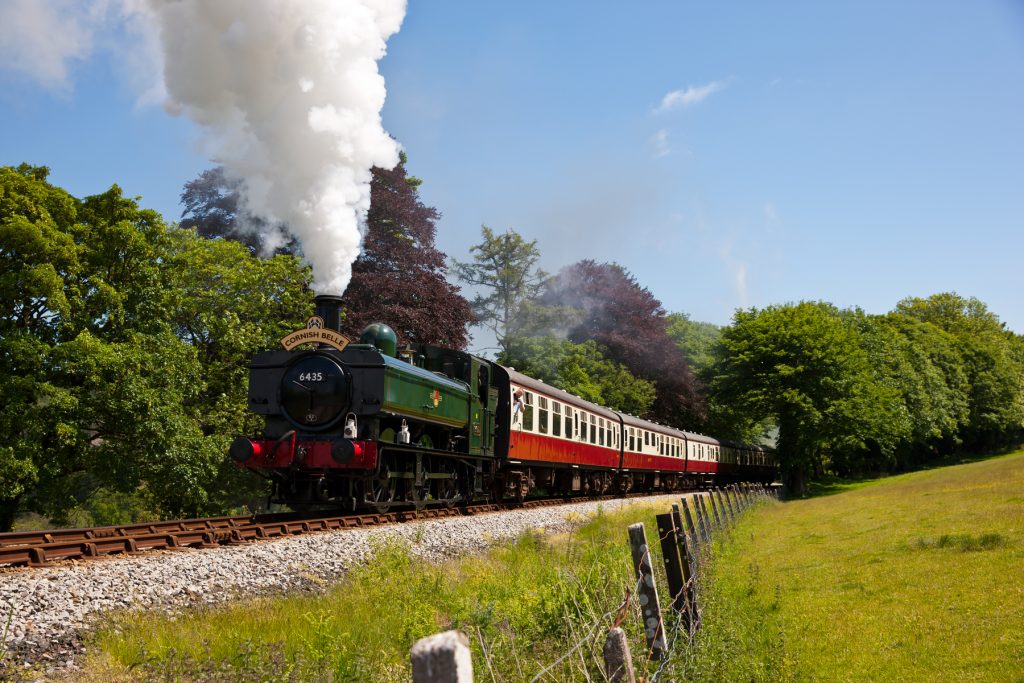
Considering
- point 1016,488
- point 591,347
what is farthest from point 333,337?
point 591,347

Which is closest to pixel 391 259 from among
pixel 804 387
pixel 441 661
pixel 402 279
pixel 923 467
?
pixel 402 279

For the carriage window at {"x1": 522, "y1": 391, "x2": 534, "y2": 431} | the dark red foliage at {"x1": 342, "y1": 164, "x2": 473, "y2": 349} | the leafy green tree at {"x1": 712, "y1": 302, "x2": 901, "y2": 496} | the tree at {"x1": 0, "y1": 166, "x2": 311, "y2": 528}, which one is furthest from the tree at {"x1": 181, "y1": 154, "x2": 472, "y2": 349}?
the leafy green tree at {"x1": 712, "y1": 302, "x2": 901, "y2": 496}

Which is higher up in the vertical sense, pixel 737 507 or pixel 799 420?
pixel 799 420

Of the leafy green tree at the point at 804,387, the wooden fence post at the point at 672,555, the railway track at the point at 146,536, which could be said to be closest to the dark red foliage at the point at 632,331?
the leafy green tree at the point at 804,387

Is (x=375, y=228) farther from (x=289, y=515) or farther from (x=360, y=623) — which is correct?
(x=360, y=623)

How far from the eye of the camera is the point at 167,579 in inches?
299

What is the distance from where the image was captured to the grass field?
224 inches

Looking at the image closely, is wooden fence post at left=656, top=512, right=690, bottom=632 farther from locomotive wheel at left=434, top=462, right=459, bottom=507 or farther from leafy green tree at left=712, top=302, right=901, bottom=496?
leafy green tree at left=712, top=302, right=901, bottom=496

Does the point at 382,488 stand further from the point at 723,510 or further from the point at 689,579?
the point at 689,579

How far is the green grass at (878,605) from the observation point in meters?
6.24

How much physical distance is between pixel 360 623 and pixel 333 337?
25.5 ft

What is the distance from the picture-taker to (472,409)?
16.8m

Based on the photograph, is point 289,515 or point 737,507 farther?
point 737,507

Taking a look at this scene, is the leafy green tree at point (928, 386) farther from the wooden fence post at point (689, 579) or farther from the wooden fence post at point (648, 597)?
the wooden fence post at point (648, 597)
